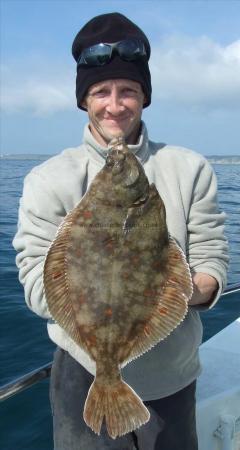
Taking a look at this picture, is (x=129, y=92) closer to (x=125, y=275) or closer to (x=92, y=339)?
(x=125, y=275)

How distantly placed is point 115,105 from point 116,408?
64.7 inches

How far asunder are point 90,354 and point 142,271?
19.8 inches

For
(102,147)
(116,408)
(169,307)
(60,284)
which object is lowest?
(116,408)

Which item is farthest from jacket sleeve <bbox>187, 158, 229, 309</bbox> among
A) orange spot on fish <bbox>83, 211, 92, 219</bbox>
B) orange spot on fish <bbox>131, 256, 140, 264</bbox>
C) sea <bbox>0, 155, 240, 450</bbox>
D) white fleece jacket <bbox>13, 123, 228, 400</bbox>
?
sea <bbox>0, 155, 240, 450</bbox>

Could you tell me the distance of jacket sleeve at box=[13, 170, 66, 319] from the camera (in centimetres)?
267

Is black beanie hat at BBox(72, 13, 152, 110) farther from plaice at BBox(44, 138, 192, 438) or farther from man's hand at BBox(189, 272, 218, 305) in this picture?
man's hand at BBox(189, 272, 218, 305)

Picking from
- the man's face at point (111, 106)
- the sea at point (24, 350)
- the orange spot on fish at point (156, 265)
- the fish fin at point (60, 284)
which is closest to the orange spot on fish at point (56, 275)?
the fish fin at point (60, 284)

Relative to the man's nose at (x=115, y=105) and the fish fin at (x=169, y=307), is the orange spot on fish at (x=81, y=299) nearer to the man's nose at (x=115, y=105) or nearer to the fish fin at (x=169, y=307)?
the fish fin at (x=169, y=307)

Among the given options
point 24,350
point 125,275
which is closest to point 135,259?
point 125,275

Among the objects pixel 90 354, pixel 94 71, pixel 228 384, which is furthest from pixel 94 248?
pixel 228 384

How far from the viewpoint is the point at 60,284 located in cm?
242

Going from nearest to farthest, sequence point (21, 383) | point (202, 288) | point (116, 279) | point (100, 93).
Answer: point (116, 279), point (202, 288), point (100, 93), point (21, 383)

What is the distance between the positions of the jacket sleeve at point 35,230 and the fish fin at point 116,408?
52cm

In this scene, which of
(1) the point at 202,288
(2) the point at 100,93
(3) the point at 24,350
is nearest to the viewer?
(1) the point at 202,288
